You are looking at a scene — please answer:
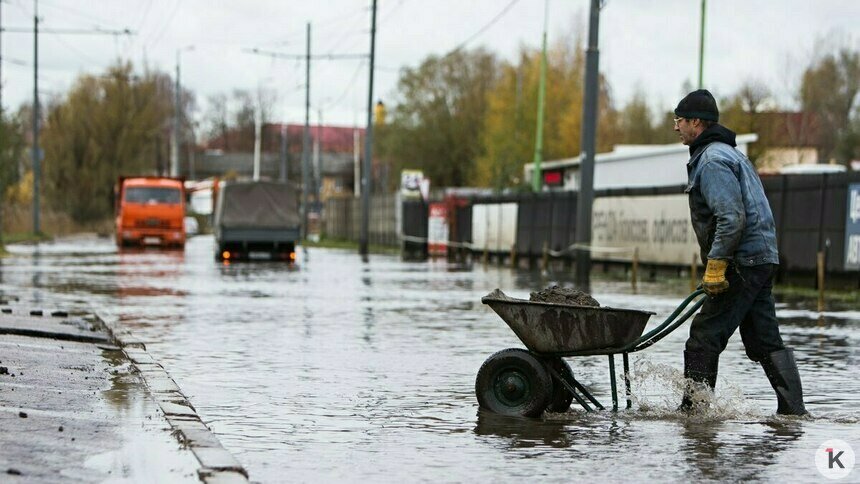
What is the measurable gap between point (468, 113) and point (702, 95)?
83483mm

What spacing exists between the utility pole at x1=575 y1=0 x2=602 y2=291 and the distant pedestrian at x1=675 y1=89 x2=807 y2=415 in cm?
2007

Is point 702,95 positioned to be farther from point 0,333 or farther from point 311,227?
point 311,227

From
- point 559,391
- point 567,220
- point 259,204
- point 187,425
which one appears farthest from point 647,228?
point 187,425

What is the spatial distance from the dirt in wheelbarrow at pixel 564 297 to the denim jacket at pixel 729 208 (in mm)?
727

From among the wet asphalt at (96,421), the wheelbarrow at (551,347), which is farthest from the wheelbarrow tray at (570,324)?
the wet asphalt at (96,421)

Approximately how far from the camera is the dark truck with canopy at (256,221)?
42625 mm

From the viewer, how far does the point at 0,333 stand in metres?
13.6

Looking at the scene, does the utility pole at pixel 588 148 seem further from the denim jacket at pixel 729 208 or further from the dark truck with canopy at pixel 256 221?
the denim jacket at pixel 729 208

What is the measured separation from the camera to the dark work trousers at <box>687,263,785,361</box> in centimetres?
880

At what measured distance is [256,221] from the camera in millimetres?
44406

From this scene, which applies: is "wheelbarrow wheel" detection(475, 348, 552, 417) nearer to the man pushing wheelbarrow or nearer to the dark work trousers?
the man pushing wheelbarrow

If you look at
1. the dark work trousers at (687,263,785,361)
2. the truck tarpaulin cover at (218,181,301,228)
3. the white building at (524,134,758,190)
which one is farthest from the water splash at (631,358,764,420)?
the truck tarpaulin cover at (218,181,301,228)

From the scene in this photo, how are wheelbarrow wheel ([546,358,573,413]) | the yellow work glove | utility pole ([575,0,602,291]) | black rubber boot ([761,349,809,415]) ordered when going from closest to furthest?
the yellow work glove → black rubber boot ([761,349,809,415]) → wheelbarrow wheel ([546,358,573,413]) → utility pole ([575,0,602,291])

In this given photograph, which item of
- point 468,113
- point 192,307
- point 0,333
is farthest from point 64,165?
point 0,333
